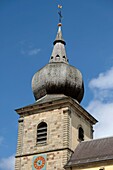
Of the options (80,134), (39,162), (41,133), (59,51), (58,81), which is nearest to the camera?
(39,162)

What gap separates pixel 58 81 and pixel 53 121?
315 cm

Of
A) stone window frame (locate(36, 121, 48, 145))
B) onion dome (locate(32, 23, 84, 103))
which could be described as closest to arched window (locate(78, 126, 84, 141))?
onion dome (locate(32, 23, 84, 103))

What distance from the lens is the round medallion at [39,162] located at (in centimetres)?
2920

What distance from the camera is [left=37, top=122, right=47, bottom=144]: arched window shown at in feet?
100.0

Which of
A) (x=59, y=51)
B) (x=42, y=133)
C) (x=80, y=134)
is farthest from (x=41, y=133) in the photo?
(x=59, y=51)

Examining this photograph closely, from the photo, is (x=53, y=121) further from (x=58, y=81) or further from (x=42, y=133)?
(x=58, y=81)

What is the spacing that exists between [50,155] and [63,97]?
428cm

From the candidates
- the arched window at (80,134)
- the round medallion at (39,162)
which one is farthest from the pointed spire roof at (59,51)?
the round medallion at (39,162)

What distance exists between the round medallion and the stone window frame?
118 centimetres

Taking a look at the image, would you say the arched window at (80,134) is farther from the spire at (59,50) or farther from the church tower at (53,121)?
the spire at (59,50)

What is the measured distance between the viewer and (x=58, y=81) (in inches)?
1258

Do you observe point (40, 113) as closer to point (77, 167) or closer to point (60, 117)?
point (60, 117)

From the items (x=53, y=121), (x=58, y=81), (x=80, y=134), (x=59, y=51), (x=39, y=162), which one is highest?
(x=59, y=51)

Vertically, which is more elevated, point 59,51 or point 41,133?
point 59,51
